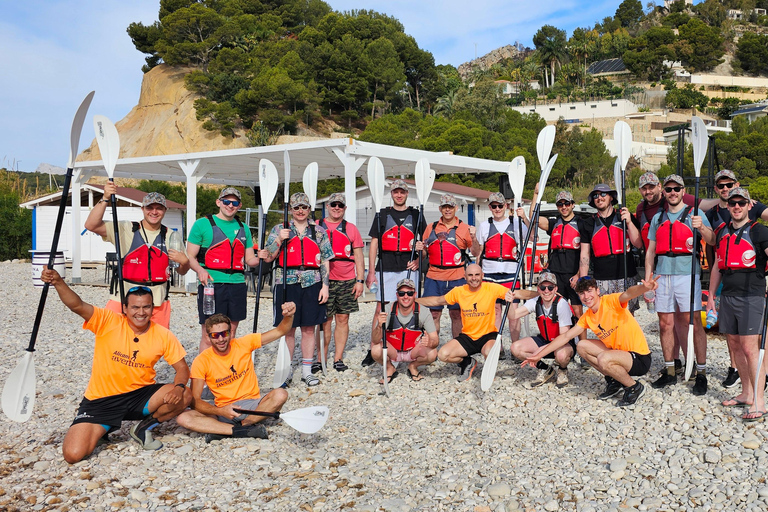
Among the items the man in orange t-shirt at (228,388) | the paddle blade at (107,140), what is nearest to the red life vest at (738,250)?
the man in orange t-shirt at (228,388)

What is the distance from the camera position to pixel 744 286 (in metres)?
4.20

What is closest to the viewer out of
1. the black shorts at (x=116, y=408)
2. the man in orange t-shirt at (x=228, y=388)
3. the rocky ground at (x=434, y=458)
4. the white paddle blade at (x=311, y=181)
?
the rocky ground at (x=434, y=458)

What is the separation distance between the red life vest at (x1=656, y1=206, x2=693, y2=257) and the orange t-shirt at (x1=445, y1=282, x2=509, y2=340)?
1.37m

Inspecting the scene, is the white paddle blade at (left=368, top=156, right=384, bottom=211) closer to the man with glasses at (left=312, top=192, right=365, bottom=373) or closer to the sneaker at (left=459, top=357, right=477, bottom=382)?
the man with glasses at (left=312, top=192, right=365, bottom=373)

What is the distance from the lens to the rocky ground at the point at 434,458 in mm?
3246

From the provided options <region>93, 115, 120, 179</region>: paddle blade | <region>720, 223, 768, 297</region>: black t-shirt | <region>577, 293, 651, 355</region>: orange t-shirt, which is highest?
<region>93, 115, 120, 179</region>: paddle blade

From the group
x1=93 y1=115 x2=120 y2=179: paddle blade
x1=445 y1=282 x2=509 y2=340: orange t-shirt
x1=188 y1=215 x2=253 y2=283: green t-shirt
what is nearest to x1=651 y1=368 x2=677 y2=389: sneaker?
x1=445 y1=282 x2=509 y2=340: orange t-shirt

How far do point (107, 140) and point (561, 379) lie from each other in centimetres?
435

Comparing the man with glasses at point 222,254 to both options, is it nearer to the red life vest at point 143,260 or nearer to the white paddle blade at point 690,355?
the red life vest at point 143,260

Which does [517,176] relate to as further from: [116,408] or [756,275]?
[116,408]

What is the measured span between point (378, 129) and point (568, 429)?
102 ft

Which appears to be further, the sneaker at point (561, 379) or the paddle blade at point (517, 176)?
the paddle blade at point (517, 176)

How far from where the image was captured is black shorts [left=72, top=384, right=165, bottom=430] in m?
3.84

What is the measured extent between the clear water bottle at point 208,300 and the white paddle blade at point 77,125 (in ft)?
4.40
